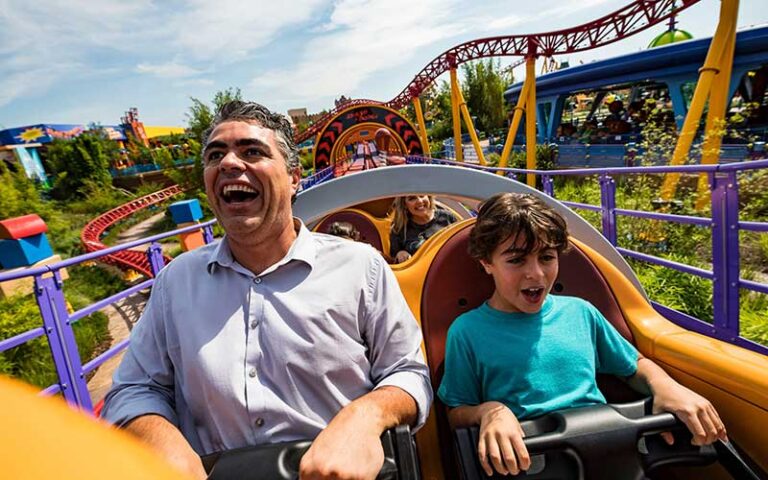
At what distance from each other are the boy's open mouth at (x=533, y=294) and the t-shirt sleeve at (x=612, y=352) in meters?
0.23

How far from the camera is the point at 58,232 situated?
631 inches

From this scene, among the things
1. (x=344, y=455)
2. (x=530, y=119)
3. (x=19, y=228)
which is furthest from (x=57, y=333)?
(x=530, y=119)

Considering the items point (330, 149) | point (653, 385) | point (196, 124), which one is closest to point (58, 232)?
point (196, 124)

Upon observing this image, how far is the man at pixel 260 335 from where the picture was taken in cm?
112

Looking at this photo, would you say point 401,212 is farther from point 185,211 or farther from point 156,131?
point 156,131

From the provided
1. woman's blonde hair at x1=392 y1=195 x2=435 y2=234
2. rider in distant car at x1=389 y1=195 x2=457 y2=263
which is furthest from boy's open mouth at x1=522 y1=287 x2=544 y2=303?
woman's blonde hair at x1=392 y1=195 x2=435 y2=234

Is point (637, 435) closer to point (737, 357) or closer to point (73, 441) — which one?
point (737, 357)

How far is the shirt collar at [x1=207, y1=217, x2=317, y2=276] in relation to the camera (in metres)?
1.29

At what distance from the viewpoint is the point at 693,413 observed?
110cm

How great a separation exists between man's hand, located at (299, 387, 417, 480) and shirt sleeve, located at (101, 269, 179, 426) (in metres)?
0.53

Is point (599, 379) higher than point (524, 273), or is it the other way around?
point (524, 273)

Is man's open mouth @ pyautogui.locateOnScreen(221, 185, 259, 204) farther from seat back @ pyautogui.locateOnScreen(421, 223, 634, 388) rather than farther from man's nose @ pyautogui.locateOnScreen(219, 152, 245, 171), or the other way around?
Answer: seat back @ pyautogui.locateOnScreen(421, 223, 634, 388)

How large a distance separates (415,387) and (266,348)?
458mm

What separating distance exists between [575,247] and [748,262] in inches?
151
